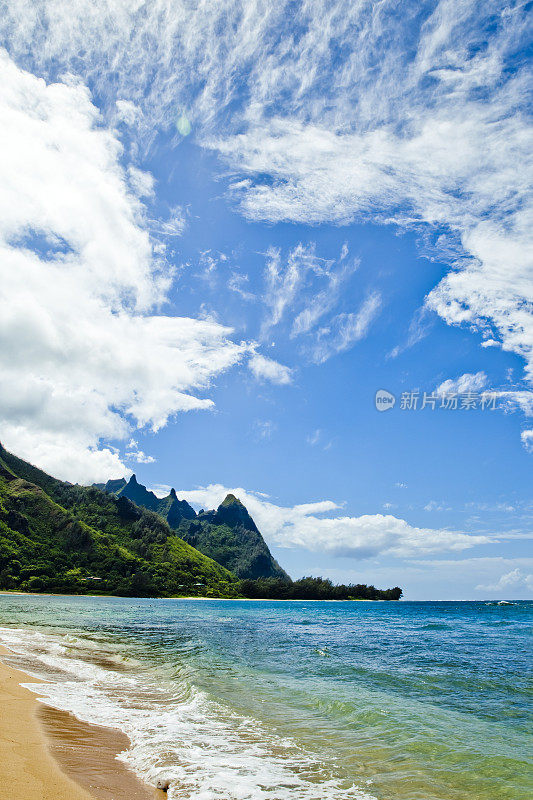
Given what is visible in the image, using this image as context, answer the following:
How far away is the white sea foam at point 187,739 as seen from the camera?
29.9 feet

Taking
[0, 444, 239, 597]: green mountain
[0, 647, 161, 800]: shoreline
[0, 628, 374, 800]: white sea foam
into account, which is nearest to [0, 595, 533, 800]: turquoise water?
[0, 628, 374, 800]: white sea foam

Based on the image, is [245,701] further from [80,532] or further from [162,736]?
[80,532]

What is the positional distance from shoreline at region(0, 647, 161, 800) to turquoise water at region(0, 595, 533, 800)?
23.4 inches

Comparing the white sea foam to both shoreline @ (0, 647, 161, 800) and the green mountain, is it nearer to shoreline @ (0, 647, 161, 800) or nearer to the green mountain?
shoreline @ (0, 647, 161, 800)

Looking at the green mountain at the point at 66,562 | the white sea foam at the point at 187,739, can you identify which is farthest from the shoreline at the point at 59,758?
the green mountain at the point at 66,562

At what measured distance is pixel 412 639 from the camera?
1735 inches

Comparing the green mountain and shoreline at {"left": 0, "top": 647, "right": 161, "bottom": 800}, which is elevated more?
shoreline at {"left": 0, "top": 647, "right": 161, "bottom": 800}

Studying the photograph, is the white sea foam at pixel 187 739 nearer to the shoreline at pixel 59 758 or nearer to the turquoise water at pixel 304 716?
the turquoise water at pixel 304 716

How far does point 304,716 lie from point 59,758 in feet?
30.4

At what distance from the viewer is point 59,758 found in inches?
362

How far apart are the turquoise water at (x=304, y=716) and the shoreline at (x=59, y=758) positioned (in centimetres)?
59

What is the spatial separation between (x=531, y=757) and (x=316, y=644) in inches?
1130

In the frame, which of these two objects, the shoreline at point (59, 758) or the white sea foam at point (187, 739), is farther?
the white sea foam at point (187, 739)

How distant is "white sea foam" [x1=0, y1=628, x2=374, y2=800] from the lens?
9109mm
